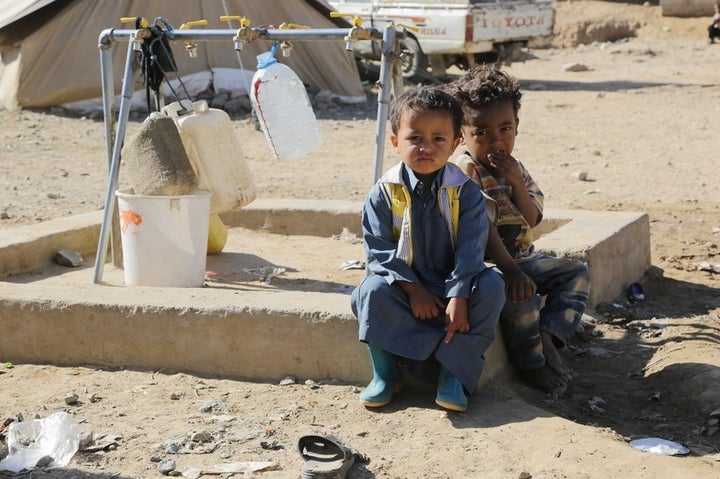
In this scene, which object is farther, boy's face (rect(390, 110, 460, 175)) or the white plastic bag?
boy's face (rect(390, 110, 460, 175))

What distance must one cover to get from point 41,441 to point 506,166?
1.84 meters

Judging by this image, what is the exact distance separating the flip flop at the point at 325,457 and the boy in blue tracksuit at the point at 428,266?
0.44 m

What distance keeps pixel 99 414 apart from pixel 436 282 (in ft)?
4.04

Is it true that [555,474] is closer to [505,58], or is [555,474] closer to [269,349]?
[269,349]

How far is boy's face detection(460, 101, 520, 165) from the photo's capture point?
152 inches

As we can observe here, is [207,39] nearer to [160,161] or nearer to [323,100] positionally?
[160,161]

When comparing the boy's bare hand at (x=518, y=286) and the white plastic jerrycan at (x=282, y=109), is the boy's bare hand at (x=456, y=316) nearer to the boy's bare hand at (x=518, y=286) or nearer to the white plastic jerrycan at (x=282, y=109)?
the boy's bare hand at (x=518, y=286)

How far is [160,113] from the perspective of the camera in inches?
191

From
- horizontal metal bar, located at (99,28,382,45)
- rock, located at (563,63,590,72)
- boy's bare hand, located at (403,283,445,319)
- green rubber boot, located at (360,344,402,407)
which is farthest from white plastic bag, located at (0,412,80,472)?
rock, located at (563,63,590,72)

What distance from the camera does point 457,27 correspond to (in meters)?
15.2

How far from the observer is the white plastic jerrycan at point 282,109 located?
4602 millimetres

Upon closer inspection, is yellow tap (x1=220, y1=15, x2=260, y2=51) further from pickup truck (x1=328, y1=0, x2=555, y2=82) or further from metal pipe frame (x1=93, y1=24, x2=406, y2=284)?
pickup truck (x1=328, y1=0, x2=555, y2=82)

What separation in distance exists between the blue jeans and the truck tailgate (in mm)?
11483

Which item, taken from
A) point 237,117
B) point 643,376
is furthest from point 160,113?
point 237,117
